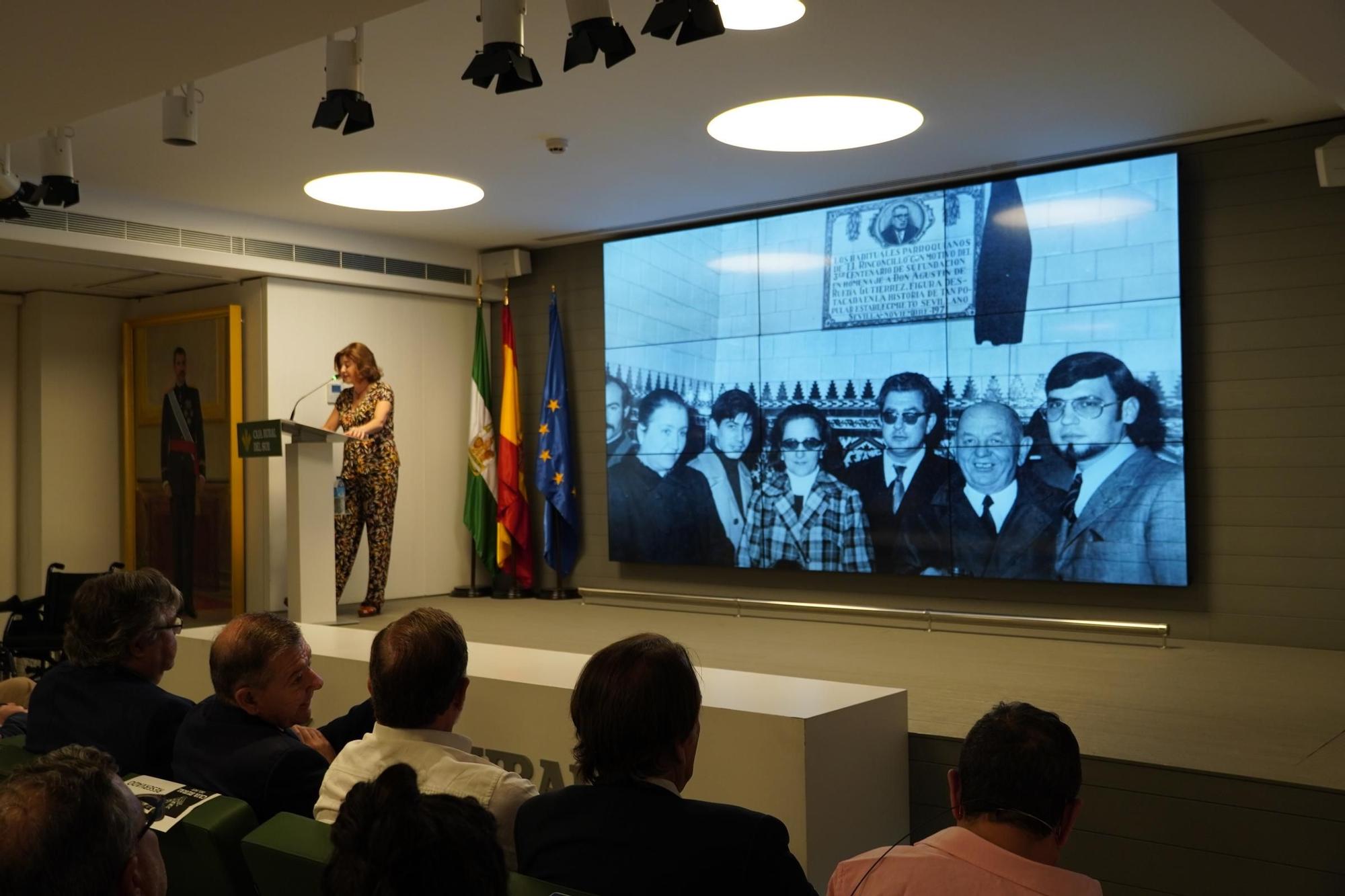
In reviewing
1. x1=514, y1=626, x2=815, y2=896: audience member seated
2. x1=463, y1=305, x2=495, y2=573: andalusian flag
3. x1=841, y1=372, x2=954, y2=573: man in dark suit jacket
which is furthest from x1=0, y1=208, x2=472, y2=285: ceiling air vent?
x1=514, y1=626, x2=815, y2=896: audience member seated

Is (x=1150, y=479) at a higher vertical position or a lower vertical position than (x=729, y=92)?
lower

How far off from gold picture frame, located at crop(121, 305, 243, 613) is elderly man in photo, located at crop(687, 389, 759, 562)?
3.28 meters

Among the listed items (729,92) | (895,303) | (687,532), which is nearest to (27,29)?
(729,92)

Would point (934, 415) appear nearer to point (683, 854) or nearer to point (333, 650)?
point (333, 650)

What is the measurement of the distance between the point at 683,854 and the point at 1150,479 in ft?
17.0

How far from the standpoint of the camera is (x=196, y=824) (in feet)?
6.61

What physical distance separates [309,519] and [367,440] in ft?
3.45

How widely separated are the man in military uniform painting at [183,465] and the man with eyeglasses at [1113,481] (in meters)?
5.87

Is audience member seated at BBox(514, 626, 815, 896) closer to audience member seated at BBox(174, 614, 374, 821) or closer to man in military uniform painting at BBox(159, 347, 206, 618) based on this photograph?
audience member seated at BBox(174, 614, 374, 821)

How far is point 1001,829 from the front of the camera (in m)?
1.76

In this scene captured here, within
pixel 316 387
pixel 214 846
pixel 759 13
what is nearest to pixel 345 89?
pixel 759 13

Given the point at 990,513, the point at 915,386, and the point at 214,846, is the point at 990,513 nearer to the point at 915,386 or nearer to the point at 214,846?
the point at 915,386

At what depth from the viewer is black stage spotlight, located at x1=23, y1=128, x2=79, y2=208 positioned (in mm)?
5102

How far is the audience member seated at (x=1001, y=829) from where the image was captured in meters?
1.65
